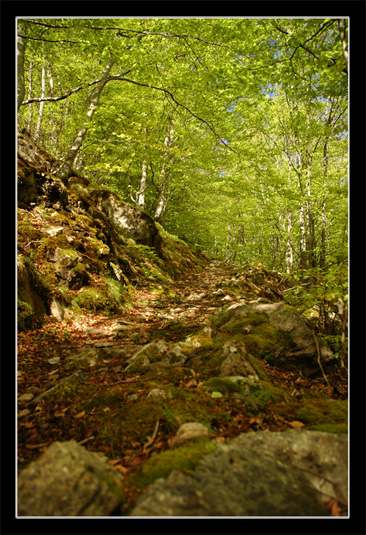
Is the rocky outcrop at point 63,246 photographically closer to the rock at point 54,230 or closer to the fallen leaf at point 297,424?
the rock at point 54,230

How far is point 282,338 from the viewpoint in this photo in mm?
4430

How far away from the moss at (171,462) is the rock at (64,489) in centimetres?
14

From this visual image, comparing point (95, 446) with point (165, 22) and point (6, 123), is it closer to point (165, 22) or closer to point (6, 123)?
point (6, 123)

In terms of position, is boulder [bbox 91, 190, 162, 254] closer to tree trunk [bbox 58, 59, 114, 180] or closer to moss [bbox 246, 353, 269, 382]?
tree trunk [bbox 58, 59, 114, 180]

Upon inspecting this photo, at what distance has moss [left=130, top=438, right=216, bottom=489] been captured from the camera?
1.61 metres

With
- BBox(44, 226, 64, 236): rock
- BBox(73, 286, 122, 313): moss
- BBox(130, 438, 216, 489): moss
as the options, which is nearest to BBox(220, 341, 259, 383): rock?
BBox(130, 438, 216, 489): moss

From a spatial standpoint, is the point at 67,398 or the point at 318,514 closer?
the point at 318,514

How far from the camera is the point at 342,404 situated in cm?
269

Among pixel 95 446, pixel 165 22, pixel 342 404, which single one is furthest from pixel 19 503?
pixel 165 22

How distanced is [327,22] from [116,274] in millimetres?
7488

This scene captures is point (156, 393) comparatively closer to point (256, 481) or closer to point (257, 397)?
point (257, 397)

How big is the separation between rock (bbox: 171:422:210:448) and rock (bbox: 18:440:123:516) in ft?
1.75

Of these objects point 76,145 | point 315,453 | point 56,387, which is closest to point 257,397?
point 315,453

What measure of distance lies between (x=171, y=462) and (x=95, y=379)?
2089 millimetres
